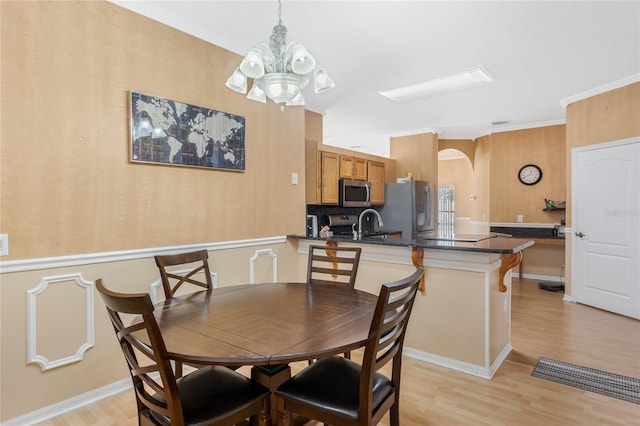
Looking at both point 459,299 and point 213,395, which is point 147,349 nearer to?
point 213,395

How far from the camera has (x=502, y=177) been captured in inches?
249

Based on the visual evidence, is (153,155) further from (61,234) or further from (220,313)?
(220,313)

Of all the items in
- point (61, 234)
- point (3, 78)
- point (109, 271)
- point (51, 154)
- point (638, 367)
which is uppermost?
point (3, 78)

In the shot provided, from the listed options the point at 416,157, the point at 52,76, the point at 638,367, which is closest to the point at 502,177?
the point at 416,157

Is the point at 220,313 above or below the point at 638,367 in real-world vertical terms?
above

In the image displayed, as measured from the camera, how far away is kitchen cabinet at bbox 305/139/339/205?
4.47 meters

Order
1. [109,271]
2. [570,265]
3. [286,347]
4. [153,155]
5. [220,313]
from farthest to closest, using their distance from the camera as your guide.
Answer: [570,265]
[153,155]
[109,271]
[220,313]
[286,347]

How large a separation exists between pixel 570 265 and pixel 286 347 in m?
4.77

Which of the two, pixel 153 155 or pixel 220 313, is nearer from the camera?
pixel 220 313

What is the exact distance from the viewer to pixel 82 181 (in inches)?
85.8

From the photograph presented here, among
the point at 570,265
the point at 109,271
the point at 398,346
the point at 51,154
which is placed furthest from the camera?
the point at 570,265

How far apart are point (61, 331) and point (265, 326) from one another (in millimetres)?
1515

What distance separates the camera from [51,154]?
6.73 feet

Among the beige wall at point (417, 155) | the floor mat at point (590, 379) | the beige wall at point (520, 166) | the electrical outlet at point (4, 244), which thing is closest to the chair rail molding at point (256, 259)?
the electrical outlet at point (4, 244)
